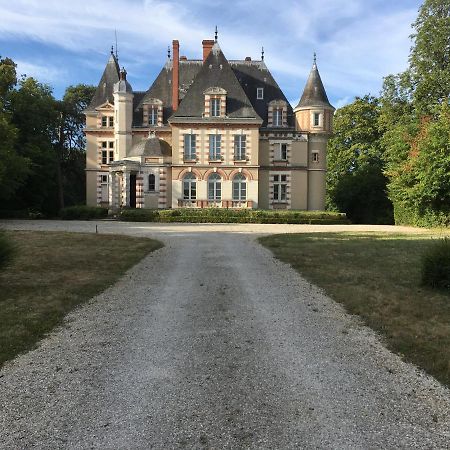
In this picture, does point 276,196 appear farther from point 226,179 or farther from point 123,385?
point 123,385

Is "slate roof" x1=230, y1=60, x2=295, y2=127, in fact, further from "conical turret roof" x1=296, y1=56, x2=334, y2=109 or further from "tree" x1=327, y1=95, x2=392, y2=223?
"tree" x1=327, y1=95, x2=392, y2=223

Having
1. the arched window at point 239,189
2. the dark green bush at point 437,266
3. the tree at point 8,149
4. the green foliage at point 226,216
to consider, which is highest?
the tree at point 8,149

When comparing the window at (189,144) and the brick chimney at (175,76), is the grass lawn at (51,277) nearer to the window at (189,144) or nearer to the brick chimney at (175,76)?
the window at (189,144)

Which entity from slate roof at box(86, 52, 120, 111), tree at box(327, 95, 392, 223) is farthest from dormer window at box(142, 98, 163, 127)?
tree at box(327, 95, 392, 223)

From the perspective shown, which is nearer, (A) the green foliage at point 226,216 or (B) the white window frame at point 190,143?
(A) the green foliage at point 226,216

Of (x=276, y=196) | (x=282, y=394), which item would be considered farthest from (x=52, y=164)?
(x=282, y=394)

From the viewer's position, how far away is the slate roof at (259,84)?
41.7 meters

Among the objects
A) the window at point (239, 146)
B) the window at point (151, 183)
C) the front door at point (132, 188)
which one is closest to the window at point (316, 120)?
the window at point (239, 146)

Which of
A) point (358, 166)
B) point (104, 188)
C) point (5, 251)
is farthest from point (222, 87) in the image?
point (5, 251)

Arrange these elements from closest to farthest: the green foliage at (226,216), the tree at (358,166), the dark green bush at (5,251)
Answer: the dark green bush at (5,251) < the green foliage at (226,216) < the tree at (358,166)

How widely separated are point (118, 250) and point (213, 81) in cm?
2739

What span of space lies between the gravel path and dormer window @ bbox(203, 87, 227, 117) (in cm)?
3194

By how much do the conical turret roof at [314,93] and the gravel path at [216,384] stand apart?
3513cm

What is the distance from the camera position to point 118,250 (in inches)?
583
